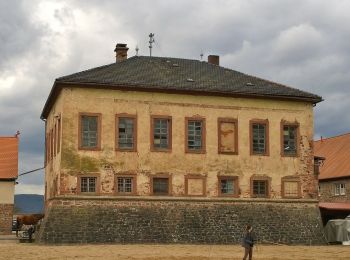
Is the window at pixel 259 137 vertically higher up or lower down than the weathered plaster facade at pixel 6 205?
higher up

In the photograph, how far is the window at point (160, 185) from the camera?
37.6 meters

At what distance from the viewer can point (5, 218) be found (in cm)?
4997

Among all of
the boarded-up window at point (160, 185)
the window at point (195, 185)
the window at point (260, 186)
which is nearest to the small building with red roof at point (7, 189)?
the boarded-up window at point (160, 185)

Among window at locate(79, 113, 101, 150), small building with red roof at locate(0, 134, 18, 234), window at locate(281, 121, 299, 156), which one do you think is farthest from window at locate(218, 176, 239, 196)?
small building with red roof at locate(0, 134, 18, 234)

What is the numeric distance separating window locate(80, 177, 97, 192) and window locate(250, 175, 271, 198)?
9.69 meters

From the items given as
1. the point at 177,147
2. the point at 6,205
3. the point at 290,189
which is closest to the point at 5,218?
the point at 6,205

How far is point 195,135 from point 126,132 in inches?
169

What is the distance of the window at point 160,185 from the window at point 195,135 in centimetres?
245

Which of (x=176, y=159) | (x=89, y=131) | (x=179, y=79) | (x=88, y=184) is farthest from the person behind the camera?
(x=179, y=79)

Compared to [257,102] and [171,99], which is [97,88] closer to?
[171,99]

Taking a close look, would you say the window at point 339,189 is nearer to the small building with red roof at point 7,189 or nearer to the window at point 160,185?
the window at point 160,185

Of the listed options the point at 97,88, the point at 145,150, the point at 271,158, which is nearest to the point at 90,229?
the point at 145,150

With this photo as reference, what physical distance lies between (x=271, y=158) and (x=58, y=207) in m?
13.4

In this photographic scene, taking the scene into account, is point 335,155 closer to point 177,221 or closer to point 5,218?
point 177,221
